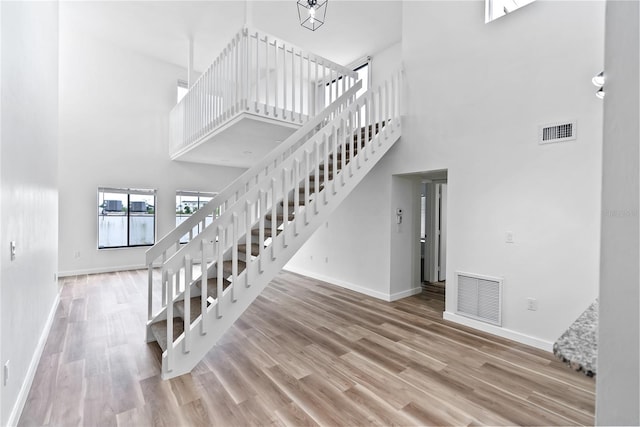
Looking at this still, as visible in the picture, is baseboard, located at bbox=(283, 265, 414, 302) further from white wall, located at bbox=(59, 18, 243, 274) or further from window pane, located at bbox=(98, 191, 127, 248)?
window pane, located at bbox=(98, 191, 127, 248)

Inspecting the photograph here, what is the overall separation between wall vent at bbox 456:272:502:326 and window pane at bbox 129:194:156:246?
6541mm

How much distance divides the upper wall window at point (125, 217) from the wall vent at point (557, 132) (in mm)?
7239

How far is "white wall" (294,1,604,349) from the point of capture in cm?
283

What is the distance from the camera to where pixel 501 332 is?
10.9ft

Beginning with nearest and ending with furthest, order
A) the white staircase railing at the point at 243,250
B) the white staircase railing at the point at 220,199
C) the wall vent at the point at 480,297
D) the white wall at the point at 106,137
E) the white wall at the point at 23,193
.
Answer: the white wall at the point at 23,193, the white staircase railing at the point at 243,250, the white staircase railing at the point at 220,199, the wall vent at the point at 480,297, the white wall at the point at 106,137

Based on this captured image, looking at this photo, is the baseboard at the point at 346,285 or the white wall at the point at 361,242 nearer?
the baseboard at the point at 346,285

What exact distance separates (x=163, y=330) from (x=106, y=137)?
526 centimetres

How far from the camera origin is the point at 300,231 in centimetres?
329

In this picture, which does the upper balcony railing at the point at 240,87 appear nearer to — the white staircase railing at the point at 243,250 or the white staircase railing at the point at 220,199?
the white staircase railing at the point at 220,199

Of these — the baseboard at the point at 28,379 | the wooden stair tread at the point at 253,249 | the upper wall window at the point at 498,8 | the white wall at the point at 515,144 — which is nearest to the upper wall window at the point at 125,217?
the baseboard at the point at 28,379

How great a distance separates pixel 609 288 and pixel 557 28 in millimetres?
3648

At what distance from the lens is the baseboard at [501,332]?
3.03 meters

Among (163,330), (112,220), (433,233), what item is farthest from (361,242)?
(112,220)

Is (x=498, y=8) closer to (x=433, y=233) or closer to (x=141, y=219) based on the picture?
(x=433, y=233)
